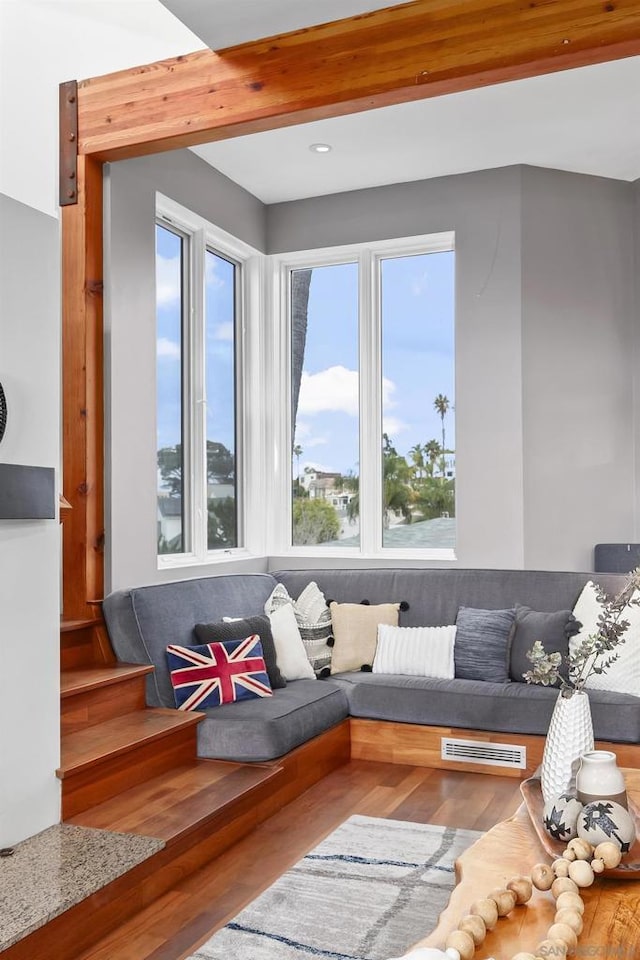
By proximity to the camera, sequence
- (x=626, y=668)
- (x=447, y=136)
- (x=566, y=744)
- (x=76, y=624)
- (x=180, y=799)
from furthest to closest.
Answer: (x=447, y=136) < (x=626, y=668) < (x=76, y=624) < (x=180, y=799) < (x=566, y=744)

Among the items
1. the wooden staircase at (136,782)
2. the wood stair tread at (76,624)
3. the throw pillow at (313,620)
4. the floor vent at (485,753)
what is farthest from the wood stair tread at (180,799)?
the throw pillow at (313,620)

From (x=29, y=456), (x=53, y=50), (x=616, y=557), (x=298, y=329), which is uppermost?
(x=53, y=50)

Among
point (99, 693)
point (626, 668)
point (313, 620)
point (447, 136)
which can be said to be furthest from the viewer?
point (313, 620)

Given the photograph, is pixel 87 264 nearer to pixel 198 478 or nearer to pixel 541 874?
pixel 198 478

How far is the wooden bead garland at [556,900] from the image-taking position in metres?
1.60

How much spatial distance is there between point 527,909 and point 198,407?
348cm

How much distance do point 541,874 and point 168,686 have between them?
230cm

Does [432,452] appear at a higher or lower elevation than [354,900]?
higher

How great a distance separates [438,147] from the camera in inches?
185

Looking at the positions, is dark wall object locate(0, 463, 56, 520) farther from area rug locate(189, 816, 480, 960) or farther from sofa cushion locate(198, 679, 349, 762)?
area rug locate(189, 816, 480, 960)

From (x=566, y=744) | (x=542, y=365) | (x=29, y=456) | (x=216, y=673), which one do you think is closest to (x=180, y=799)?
(x=216, y=673)

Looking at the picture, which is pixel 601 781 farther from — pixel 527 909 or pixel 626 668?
pixel 626 668

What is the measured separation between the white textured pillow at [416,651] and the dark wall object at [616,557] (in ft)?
3.27

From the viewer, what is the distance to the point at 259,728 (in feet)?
11.7
